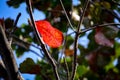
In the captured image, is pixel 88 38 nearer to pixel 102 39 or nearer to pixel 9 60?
pixel 102 39

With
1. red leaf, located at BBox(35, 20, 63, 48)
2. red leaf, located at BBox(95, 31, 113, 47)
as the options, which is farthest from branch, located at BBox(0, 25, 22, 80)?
red leaf, located at BBox(95, 31, 113, 47)

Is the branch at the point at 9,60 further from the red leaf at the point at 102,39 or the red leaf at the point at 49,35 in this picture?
the red leaf at the point at 102,39

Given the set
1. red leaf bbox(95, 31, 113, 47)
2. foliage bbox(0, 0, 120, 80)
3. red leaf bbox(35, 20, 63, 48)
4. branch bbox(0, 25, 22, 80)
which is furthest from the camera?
red leaf bbox(95, 31, 113, 47)

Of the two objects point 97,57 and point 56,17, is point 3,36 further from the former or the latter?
point 97,57

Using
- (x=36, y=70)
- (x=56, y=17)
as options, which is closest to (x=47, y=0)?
(x=56, y=17)

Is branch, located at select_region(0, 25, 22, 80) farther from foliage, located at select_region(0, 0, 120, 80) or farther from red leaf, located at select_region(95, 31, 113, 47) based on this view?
red leaf, located at select_region(95, 31, 113, 47)

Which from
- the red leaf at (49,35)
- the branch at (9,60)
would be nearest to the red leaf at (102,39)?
the red leaf at (49,35)

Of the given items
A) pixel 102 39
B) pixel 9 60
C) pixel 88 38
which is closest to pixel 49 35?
pixel 9 60
